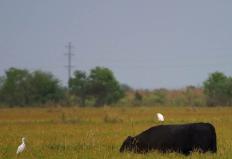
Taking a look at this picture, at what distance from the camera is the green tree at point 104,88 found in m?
70.9

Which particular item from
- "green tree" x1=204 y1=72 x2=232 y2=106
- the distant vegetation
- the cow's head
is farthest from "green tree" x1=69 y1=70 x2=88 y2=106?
the cow's head

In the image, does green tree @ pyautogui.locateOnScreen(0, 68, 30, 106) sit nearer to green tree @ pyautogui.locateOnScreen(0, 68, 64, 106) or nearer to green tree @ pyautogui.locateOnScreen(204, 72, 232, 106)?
green tree @ pyautogui.locateOnScreen(0, 68, 64, 106)

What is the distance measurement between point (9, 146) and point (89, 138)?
8.41ft

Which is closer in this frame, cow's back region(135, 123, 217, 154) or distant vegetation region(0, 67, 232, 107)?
cow's back region(135, 123, 217, 154)

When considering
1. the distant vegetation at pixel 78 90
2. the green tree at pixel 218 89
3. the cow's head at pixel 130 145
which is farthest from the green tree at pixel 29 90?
the cow's head at pixel 130 145

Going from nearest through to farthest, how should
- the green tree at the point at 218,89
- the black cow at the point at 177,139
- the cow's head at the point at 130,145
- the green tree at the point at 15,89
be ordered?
the black cow at the point at 177,139 → the cow's head at the point at 130,145 → the green tree at the point at 218,89 → the green tree at the point at 15,89

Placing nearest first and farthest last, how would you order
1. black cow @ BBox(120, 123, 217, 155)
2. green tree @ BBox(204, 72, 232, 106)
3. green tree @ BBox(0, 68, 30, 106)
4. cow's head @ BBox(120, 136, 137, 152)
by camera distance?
black cow @ BBox(120, 123, 217, 155)
cow's head @ BBox(120, 136, 137, 152)
green tree @ BBox(204, 72, 232, 106)
green tree @ BBox(0, 68, 30, 106)

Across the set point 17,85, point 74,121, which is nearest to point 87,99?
point 17,85

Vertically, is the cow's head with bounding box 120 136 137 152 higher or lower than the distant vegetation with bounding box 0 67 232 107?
lower

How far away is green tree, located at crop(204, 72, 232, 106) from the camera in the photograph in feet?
214

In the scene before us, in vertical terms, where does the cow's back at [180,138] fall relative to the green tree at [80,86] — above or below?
below

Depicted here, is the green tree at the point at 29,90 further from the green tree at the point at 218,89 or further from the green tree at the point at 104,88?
the green tree at the point at 218,89

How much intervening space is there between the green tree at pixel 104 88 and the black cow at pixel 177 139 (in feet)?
183

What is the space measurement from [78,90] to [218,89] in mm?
16614
